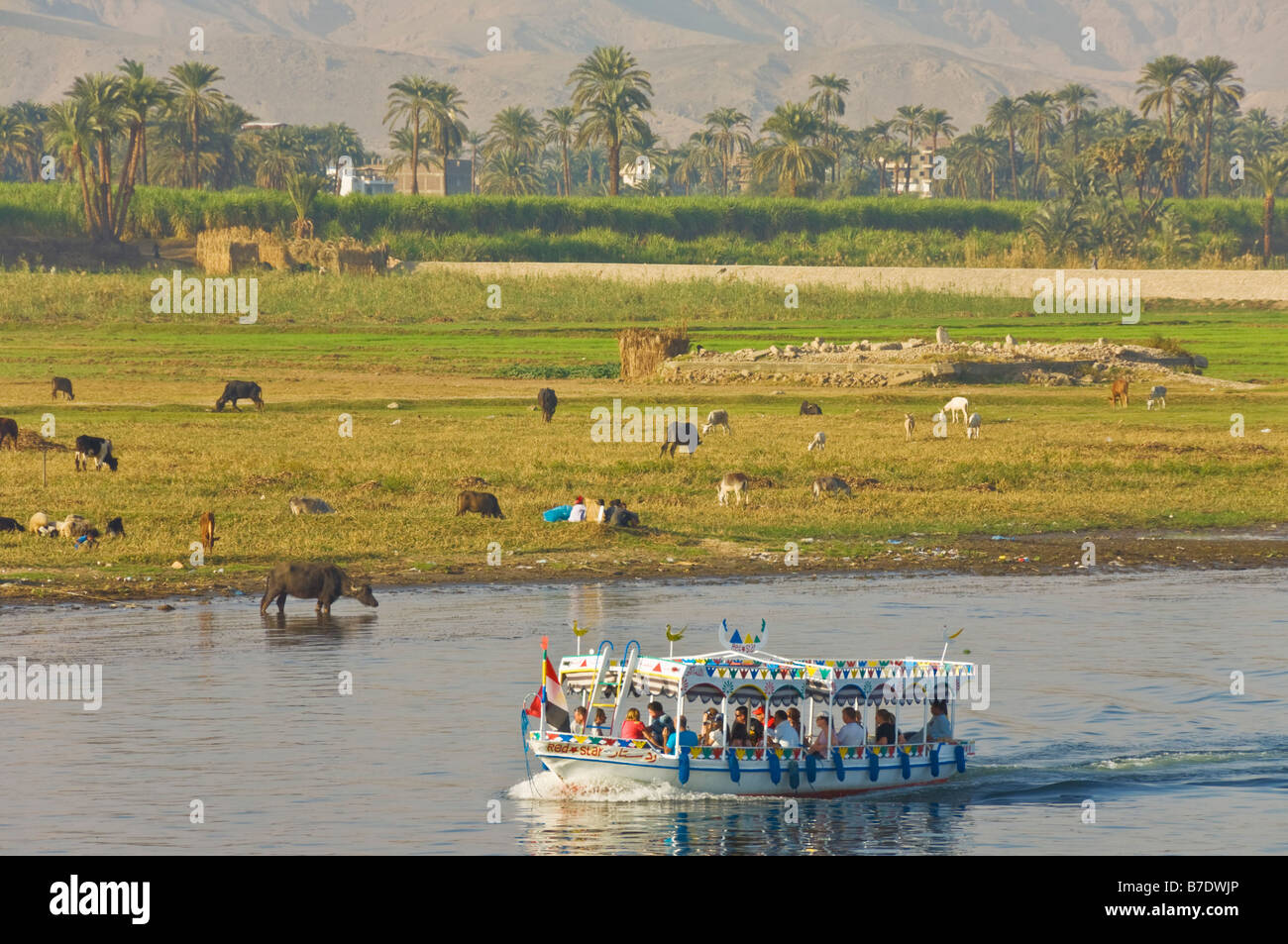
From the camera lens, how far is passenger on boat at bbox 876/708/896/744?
2098cm

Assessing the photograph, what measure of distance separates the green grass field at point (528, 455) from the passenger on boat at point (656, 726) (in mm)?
12826

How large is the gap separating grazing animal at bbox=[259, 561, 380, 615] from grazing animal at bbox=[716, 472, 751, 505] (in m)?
11.1

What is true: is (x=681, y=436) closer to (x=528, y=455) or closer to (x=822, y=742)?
(x=528, y=455)

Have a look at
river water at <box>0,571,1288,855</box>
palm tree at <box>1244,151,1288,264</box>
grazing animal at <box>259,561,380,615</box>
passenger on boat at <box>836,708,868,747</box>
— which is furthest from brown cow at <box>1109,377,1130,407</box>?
palm tree at <box>1244,151,1288,264</box>

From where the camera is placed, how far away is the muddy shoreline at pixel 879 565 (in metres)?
30.8

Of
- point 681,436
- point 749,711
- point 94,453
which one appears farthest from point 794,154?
point 749,711

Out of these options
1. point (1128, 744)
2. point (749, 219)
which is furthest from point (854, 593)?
point (749, 219)

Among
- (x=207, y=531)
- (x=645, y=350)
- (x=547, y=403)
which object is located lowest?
(x=207, y=531)

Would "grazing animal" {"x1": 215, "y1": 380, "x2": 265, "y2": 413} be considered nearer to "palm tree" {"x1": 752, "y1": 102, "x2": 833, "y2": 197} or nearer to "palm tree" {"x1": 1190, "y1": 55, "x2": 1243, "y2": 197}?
"palm tree" {"x1": 752, "y1": 102, "x2": 833, "y2": 197}

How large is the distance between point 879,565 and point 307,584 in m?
11.4

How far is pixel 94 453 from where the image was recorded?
4169 centimetres

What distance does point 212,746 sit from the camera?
21.6 metres
